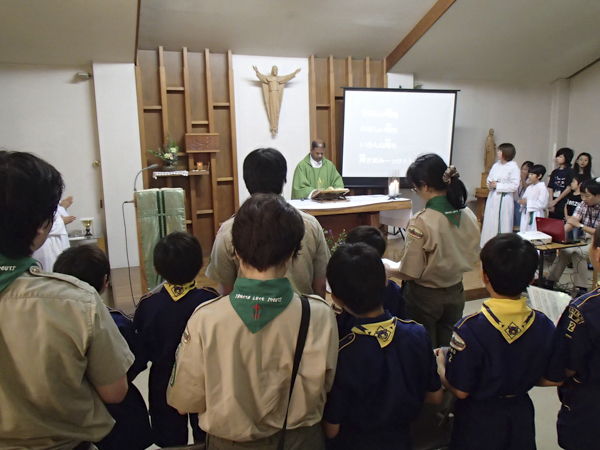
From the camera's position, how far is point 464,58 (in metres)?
5.75

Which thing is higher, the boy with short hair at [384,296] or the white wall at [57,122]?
the white wall at [57,122]

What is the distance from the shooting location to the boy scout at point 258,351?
3.05 ft

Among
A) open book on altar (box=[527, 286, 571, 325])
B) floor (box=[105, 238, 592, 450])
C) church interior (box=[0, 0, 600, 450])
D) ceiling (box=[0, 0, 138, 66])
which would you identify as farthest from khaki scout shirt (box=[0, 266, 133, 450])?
ceiling (box=[0, 0, 138, 66])

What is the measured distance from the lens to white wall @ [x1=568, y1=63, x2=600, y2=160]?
641 cm

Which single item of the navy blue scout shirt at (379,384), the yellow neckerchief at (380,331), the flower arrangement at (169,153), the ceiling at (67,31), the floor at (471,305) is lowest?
the floor at (471,305)

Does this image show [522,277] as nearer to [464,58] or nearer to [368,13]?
[368,13]

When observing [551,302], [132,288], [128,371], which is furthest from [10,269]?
[132,288]

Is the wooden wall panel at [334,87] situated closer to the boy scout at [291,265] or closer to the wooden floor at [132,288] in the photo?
the wooden floor at [132,288]

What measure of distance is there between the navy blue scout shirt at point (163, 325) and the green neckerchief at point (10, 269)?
0.60 metres

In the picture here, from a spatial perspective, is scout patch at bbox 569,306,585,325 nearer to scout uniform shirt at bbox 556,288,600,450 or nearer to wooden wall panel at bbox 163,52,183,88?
scout uniform shirt at bbox 556,288,600,450

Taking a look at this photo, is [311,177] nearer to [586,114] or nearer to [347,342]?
[347,342]

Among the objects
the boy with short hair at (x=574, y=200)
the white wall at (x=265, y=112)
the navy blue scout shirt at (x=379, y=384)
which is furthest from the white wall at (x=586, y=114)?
the navy blue scout shirt at (x=379, y=384)

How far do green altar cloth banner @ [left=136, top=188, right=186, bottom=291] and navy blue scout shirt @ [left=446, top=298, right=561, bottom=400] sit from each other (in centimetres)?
242

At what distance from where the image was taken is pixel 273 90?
5.35 m
